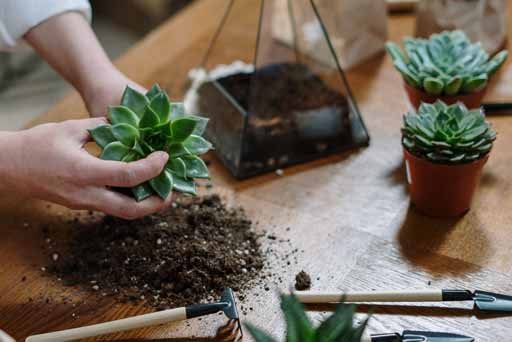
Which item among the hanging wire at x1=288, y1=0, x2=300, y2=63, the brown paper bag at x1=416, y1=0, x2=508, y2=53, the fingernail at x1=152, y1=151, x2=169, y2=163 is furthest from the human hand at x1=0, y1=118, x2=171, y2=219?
the brown paper bag at x1=416, y1=0, x2=508, y2=53

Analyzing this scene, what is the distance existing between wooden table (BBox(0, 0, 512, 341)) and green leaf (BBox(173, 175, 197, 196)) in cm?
15

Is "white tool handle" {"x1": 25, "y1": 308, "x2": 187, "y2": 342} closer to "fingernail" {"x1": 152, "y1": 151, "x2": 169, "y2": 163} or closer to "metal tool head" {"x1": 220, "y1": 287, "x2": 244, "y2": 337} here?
"metal tool head" {"x1": 220, "y1": 287, "x2": 244, "y2": 337}

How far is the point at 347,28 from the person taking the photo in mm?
1247

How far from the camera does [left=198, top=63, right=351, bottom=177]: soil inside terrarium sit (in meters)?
1.04

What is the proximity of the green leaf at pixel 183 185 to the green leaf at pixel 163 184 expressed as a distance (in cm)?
1

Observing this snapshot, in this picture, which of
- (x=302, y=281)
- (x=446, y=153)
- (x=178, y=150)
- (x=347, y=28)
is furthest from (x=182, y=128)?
(x=347, y=28)

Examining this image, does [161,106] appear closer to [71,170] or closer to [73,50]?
[71,170]

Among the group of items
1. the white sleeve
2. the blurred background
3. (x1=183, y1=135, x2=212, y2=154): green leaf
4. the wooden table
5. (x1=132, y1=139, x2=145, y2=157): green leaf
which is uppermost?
the white sleeve

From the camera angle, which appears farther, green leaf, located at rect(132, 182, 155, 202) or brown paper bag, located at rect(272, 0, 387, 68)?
brown paper bag, located at rect(272, 0, 387, 68)

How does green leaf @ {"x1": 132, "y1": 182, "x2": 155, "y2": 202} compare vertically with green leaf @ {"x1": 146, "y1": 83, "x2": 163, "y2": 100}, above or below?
below

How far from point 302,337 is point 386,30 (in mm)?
826

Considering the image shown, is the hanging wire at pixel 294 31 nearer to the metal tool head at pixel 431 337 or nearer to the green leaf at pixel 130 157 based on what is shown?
the green leaf at pixel 130 157

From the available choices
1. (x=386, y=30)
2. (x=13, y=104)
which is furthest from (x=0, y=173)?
(x=13, y=104)

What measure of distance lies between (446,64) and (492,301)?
15.4 inches
